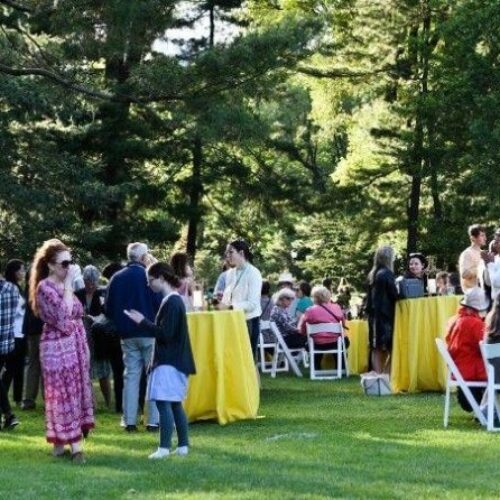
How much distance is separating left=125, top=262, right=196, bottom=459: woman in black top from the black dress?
606cm

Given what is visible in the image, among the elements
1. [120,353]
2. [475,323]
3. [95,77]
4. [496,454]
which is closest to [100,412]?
[120,353]

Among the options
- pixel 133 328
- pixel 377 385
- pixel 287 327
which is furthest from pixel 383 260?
pixel 287 327

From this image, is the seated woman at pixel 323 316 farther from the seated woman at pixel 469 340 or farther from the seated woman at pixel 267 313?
the seated woman at pixel 469 340

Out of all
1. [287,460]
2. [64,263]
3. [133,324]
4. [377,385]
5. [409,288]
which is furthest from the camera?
[409,288]

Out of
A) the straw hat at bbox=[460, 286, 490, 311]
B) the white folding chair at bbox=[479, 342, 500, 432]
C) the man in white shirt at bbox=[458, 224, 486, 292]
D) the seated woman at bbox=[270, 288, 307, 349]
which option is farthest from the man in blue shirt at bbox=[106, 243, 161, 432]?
the seated woman at bbox=[270, 288, 307, 349]

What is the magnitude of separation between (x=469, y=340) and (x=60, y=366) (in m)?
3.99

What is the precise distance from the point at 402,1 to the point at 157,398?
87.8ft

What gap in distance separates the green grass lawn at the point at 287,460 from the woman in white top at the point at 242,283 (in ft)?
4.51

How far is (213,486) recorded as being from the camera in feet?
29.0

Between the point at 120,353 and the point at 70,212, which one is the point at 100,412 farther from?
the point at 70,212

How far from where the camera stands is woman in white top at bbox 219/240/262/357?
14734mm

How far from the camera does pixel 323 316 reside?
2039 cm

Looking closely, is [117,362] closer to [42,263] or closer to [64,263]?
[42,263]

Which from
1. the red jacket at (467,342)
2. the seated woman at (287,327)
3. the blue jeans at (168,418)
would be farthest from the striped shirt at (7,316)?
the seated woman at (287,327)
